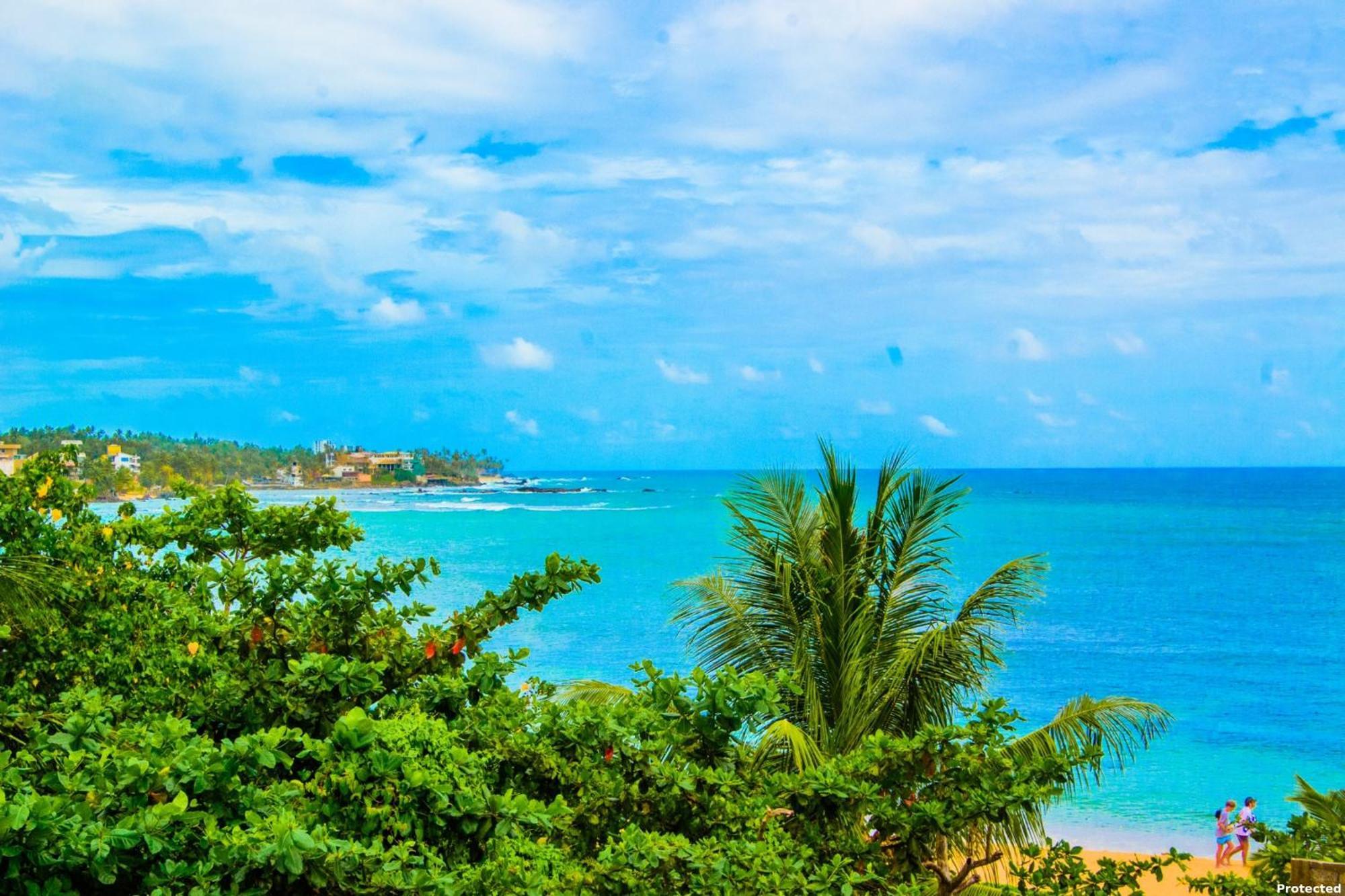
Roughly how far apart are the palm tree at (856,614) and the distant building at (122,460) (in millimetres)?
39981

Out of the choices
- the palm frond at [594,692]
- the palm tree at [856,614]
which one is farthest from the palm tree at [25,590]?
the palm tree at [856,614]

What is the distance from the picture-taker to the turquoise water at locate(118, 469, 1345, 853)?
25078 mm

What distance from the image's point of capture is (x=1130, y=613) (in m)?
46.3

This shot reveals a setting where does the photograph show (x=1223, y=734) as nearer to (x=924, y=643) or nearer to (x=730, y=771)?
(x=924, y=643)

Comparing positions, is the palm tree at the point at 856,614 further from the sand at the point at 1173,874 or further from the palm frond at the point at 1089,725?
the sand at the point at 1173,874

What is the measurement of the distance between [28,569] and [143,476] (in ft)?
229

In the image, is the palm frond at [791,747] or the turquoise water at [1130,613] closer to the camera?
the palm frond at [791,747]

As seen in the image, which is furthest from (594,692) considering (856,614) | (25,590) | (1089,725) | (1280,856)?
(1280,856)

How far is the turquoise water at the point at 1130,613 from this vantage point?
82.3ft

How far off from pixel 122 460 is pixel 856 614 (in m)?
56.1

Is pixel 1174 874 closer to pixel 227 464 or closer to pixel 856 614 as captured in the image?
pixel 856 614

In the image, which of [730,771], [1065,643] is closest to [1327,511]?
[1065,643]

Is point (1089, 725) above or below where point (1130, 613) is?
below

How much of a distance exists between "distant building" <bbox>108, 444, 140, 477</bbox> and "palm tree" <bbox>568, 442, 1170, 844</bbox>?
3998 centimetres
